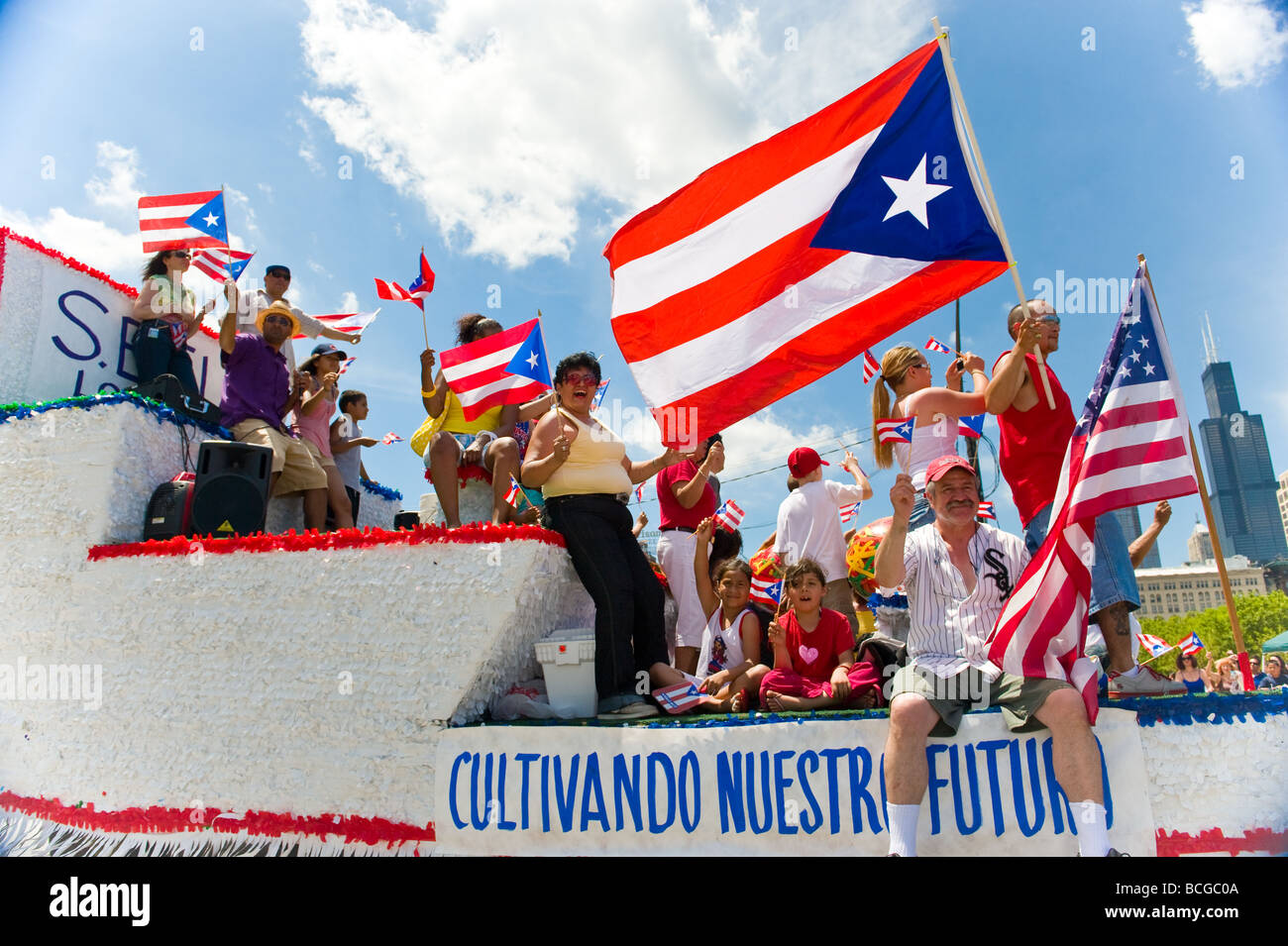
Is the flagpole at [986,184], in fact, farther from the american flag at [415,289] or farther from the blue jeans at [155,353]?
the blue jeans at [155,353]

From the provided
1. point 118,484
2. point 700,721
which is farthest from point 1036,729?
point 118,484

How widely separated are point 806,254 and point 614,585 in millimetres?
1927

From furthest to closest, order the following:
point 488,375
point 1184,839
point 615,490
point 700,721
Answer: point 488,375
point 615,490
point 700,721
point 1184,839

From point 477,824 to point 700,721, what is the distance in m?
1.16

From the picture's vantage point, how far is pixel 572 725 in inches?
149

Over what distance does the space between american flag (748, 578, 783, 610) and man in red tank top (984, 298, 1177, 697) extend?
62.0 inches

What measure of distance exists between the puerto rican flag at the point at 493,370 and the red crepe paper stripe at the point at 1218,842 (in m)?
4.34

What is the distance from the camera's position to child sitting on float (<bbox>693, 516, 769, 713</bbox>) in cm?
396

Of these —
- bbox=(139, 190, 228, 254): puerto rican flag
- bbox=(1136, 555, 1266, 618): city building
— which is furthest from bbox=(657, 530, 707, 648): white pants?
bbox=(1136, 555, 1266, 618): city building

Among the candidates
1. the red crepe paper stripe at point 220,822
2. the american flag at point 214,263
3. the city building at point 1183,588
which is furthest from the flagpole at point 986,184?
the city building at point 1183,588

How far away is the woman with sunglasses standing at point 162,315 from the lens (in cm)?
636

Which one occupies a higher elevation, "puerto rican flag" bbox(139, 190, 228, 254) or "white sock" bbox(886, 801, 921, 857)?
"puerto rican flag" bbox(139, 190, 228, 254)

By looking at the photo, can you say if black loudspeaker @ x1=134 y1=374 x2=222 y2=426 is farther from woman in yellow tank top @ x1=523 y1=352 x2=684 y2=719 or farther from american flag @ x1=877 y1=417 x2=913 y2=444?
american flag @ x1=877 y1=417 x2=913 y2=444

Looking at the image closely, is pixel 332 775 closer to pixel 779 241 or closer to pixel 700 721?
pixel 700 721
